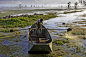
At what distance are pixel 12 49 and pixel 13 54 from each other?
1.27 metres

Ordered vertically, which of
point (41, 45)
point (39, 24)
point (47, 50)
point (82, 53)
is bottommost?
point (82, 53)

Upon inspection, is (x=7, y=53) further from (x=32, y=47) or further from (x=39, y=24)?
(x=39, y=24)

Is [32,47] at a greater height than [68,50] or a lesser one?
greater

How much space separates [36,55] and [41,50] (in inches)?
31.3

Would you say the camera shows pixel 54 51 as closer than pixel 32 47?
No

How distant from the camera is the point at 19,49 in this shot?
37.8 feet

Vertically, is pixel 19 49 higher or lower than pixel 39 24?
lower

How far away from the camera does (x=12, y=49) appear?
1149 centimetres

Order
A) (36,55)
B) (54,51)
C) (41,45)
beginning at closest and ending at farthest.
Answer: (41,45) < (36,55) < (54,51)

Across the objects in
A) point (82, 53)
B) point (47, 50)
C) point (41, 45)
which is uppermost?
point (41, 45)

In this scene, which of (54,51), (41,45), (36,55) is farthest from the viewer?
(54,51)

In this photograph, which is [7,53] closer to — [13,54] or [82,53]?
[13,54]

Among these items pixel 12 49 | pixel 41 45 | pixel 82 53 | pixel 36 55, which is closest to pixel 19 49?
pixel 12 49

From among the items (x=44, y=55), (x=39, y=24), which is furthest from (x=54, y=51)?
(x=39, y=24)
